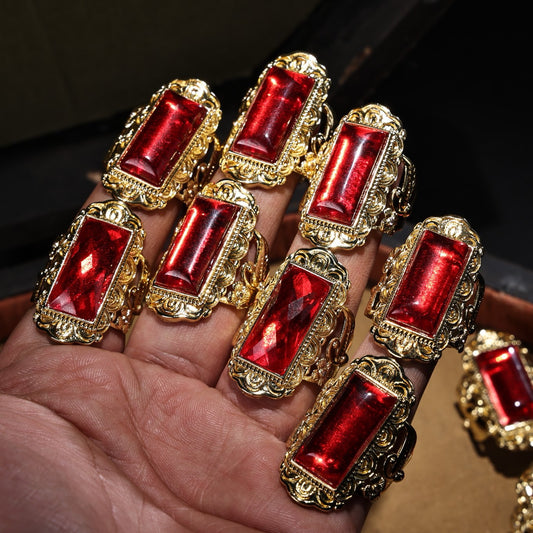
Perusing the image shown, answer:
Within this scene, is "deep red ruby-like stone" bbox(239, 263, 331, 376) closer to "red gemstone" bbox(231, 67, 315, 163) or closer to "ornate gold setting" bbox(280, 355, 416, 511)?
"ornate gold setting" bbox(280, 355, 416, 511)

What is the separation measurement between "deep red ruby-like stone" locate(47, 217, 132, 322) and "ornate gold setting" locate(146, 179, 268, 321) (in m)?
0.09

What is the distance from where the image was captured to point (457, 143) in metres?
1.98

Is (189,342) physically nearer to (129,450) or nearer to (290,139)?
(129,450)

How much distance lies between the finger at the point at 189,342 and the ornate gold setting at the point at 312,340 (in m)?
0.06

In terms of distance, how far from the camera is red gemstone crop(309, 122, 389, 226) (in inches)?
43.2

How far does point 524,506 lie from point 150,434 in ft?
2.91

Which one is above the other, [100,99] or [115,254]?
[100,99]

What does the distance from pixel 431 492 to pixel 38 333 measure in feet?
3.16

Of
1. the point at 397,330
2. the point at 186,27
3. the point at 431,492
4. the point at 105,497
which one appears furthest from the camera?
the point at 186,27

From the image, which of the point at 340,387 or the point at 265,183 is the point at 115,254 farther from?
the point at 340,387

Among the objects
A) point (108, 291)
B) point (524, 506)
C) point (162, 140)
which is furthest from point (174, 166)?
point (524, 506)

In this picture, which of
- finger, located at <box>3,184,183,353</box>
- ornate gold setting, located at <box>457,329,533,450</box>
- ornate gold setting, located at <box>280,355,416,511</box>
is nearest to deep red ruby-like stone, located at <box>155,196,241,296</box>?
finger, located at <box>3,184,183,353</box>

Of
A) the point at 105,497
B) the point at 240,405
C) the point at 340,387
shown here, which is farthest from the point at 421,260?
the point at 105,497

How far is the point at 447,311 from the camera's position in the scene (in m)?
1.03
